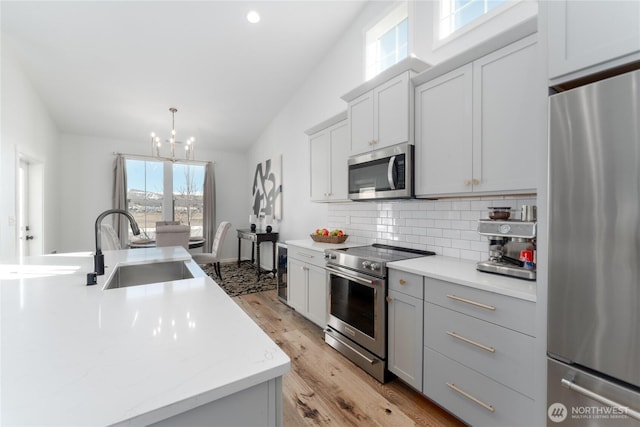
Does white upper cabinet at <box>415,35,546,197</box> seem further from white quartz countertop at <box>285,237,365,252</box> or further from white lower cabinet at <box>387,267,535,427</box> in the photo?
white quartz countertop at <box>285,237,365,252</box>

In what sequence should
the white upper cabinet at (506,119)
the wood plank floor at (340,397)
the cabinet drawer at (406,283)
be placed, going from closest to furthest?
the white upper cabinet at (506,119) → the wood plank floor at (340,397) → the cabinet drawer at (406,283)

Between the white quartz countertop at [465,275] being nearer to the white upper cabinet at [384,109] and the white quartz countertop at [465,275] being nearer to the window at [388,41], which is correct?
the white upper cabinet at [384,109]

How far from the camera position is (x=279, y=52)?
150 inches

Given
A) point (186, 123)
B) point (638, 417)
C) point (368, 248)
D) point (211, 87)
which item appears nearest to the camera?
point (638, 417)

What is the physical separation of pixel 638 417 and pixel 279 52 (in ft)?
14.5

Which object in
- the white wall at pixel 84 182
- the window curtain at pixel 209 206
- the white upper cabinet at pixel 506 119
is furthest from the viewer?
the window curtain at pixel 209 206

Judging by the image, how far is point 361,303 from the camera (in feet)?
7.39

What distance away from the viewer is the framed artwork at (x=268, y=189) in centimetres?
518

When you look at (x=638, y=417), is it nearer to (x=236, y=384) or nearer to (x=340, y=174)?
(x=236, y=384)

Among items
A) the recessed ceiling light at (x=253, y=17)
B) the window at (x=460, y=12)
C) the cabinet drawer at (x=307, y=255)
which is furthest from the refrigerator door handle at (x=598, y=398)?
the recessed ceiling light at (x=253, y=17)

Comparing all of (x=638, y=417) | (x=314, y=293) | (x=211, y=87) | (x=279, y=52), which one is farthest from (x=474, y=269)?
(x=211, y=87)

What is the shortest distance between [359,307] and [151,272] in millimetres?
1601

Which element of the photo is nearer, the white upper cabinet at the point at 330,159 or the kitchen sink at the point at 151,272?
the kitchen sink at the point at 151,272

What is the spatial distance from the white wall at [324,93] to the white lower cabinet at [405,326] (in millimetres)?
1208
